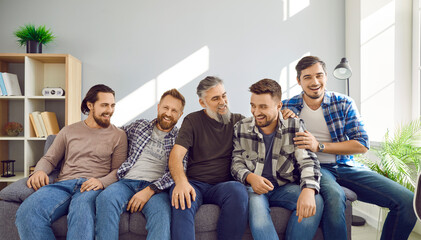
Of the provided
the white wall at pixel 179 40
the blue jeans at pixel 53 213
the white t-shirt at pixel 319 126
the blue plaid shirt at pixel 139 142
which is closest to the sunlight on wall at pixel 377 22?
the white wall at pixel 179 40

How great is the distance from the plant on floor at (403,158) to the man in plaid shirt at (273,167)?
0.89 meters

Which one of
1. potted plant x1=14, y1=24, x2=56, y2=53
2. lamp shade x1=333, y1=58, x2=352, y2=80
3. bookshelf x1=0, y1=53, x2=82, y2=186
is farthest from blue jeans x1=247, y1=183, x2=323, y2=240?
potted plant x1=14, y1=24, x2=56, y2=53

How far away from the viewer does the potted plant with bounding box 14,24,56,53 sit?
9.64 ft

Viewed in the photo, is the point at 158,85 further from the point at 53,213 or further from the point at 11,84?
the point at 53,213

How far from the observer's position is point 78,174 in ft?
6.29

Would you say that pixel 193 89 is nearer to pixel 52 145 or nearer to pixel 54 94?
pixel 54 94

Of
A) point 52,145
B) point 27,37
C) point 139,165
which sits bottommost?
point 139,165

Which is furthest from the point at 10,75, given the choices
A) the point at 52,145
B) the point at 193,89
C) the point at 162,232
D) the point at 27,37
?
the point at 162,232

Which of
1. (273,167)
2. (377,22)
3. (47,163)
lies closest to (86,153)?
(47,163)

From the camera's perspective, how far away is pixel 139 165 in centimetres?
195

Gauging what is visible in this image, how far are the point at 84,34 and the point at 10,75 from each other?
0.83m

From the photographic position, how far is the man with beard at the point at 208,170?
5.17ft

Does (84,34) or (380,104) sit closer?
(380,104)

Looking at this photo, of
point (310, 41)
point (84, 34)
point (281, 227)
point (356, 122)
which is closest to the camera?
point (281, 227)
